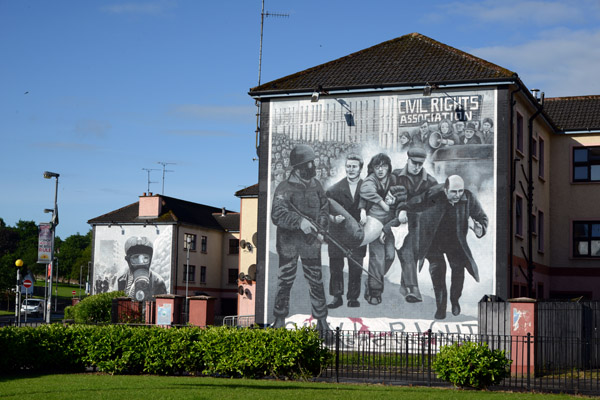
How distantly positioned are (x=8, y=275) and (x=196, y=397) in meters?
76.5

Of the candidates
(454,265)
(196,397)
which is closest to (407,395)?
(196,397)

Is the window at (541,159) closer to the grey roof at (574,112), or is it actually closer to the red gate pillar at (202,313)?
the grey roof at (574,112)

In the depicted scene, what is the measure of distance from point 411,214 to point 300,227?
447 cm

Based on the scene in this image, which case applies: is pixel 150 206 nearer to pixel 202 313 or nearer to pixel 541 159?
pixel 541 159

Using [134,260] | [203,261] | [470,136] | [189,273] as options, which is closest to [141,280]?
[134,260]

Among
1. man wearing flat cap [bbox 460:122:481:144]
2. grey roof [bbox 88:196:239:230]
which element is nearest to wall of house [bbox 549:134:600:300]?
man wearing flat cap [bbox 460:122:481:144]

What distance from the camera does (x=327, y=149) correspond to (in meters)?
31.0

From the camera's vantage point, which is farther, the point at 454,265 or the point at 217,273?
the point at 217,273

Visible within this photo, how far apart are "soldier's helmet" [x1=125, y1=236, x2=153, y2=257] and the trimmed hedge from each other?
3748cm

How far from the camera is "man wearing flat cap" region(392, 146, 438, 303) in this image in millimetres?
29237

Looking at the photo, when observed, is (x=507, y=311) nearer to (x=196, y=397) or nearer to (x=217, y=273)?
(x=196, y=397)

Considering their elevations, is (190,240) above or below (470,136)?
below

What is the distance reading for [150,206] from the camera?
204 feet

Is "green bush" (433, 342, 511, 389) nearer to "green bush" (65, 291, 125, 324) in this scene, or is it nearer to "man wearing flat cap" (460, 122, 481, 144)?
"man wearing flat cap" (460, 122, 481, 144)
